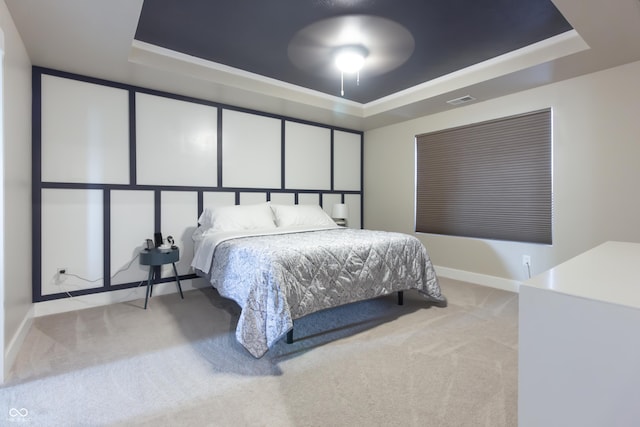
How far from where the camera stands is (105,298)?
3170 millimetres

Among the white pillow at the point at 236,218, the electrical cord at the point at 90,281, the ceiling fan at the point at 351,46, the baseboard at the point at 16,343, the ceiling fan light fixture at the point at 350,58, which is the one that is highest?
the ceiling fan at the point at 351,46

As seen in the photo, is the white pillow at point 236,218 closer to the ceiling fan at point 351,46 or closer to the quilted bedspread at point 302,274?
the quilted bedspread at point 302,274

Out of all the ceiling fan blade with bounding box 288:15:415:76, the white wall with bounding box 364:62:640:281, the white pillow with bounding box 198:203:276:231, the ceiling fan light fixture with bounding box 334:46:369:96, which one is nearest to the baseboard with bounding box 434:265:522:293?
the white wall with bounding box 364:62:640:281

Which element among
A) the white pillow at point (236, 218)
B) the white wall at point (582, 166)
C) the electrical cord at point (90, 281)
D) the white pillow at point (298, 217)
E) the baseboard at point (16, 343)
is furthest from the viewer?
the white pillow at point (298, 217)

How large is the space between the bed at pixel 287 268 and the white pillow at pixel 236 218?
0.01 meters

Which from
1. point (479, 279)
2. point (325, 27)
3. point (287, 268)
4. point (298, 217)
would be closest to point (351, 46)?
point (325, 27)

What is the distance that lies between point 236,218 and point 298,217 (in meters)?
0.78

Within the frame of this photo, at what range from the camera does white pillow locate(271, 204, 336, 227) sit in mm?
3804

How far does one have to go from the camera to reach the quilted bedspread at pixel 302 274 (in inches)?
79.9

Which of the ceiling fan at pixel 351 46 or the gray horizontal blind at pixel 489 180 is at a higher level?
the ceiling fan at pixel 351 46

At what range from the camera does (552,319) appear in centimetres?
74

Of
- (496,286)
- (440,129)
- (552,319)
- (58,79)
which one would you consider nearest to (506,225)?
(496,286)

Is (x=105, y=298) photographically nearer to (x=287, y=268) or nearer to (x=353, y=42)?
(x=287, y=268)

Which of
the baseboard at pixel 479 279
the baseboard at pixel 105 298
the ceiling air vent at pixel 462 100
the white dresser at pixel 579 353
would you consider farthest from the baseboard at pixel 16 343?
the ceiling air vent at pixel 462 100
